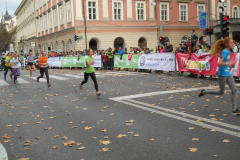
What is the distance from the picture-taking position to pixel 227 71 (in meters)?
7.58

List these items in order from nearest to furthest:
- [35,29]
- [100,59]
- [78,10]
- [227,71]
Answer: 1. [227,71]
2. [100,59]
3. [78,10]
4. [35,29]

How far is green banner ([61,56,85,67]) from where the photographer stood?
98.5 feet

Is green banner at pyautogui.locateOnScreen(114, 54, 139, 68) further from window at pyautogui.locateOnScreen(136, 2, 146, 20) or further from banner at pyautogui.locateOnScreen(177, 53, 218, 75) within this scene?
window at pyautogui.locateOnScreen(136, 2, 146, 20)

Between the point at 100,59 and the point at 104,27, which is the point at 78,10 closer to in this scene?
the point at 104,27

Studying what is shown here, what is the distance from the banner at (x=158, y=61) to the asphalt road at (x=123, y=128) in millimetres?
8428

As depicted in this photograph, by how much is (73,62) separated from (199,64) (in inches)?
674

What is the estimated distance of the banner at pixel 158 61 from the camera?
19125mm

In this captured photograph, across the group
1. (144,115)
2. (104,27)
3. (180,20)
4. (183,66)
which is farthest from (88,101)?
(180,20)

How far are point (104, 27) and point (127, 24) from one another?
3.46m

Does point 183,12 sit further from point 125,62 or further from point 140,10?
point 125,62

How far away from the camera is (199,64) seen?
1648 centimetres

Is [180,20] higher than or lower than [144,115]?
higher

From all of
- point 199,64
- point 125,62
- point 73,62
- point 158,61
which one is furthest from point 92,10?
point 199,64

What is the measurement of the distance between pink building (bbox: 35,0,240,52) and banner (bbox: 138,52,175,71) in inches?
805
